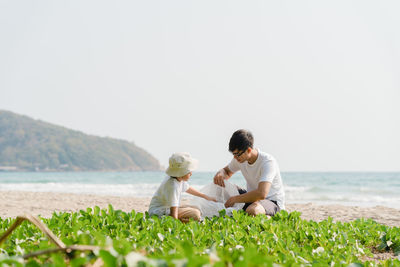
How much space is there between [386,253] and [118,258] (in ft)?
16.3

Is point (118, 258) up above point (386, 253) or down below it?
above

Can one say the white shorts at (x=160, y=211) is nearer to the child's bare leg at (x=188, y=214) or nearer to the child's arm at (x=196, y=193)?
the child's bare leg at (x=188, y=214)

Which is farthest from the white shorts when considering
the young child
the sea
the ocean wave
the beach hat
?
the ocean wave

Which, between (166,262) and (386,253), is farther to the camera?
(386,253)

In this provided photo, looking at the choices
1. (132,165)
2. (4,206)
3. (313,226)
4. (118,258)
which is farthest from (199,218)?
(132,165)

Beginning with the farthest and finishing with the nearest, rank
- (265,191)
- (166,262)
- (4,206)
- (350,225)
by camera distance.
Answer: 1. (4,206)
2. (265,191)
3. (350,225)
4. (166,262)

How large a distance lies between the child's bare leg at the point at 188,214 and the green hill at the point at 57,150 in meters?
85.4

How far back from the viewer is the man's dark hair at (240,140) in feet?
22.5

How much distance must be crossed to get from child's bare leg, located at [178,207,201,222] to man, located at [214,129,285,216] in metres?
0.56

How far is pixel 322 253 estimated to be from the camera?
3.76m

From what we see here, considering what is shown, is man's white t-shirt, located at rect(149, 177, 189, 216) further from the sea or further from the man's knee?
the sea

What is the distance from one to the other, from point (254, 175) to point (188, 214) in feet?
4.74

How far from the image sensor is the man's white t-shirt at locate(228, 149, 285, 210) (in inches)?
282

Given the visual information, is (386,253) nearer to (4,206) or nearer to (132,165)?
(4,206)
